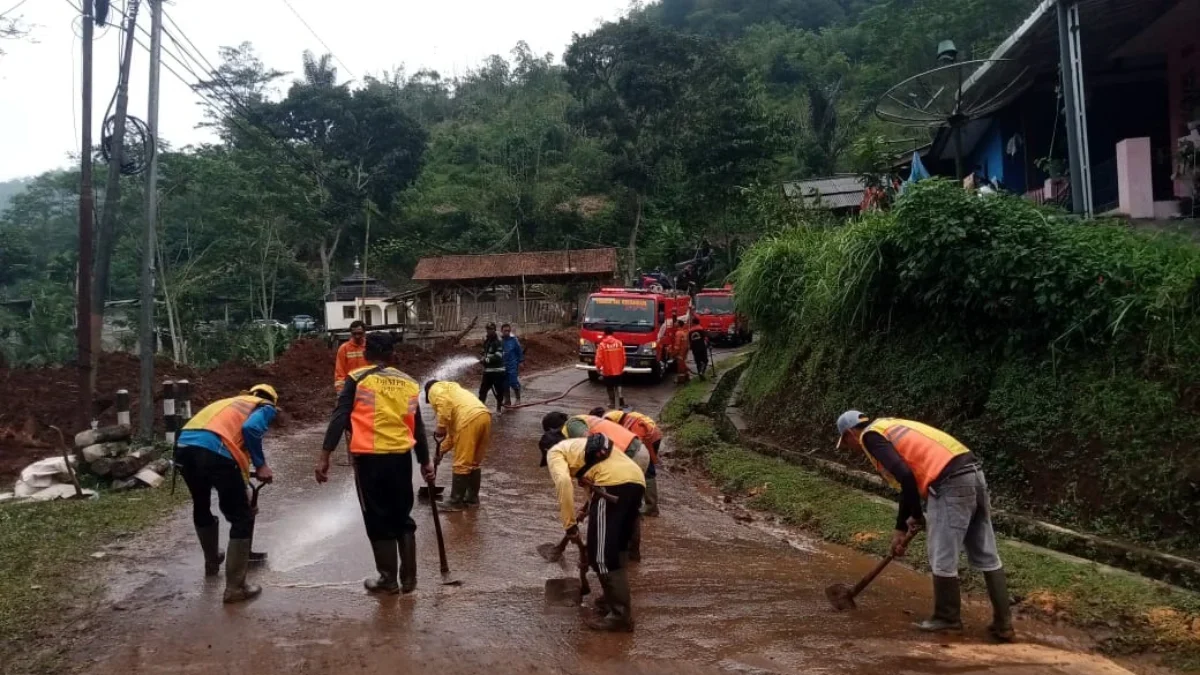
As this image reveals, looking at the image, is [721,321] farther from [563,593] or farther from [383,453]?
[383,453]

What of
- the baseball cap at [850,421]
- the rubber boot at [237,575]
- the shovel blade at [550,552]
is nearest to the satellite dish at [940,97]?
the baseball cap at [850,421]

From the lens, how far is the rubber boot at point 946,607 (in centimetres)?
533

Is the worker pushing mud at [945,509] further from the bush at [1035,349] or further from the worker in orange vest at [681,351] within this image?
the worker in orange vest at [681,351]

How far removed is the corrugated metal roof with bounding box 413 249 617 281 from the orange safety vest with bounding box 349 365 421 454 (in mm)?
26142

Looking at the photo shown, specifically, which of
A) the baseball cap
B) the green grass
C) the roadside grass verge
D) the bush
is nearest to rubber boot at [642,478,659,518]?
the roadside grass verge

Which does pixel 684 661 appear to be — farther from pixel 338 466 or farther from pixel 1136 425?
pixel 338 466

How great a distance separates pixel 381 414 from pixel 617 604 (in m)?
2.04

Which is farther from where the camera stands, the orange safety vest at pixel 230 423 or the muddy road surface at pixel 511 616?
the orange safety vest at pixel 230 423

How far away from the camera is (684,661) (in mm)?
4871

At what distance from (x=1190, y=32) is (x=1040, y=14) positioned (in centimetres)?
291

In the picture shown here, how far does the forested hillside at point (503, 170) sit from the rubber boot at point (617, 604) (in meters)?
21.6

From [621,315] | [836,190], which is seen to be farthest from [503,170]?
[621,315]

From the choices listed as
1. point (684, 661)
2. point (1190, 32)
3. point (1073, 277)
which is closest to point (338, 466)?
point (684, 661)

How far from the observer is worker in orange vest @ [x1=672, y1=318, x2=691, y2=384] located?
20056 millimetres
